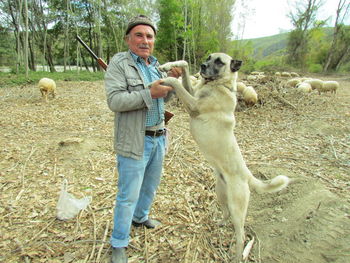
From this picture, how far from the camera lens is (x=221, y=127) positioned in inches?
106

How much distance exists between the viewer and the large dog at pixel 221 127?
8.75 ft

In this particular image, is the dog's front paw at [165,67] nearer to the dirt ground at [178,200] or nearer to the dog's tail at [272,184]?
the dog's tail at [272,184]

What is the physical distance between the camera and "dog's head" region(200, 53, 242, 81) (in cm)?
281

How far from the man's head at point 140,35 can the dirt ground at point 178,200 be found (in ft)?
7.60

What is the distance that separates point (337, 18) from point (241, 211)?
3549 centimetres

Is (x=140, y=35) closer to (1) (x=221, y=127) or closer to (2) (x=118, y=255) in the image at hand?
(1) (x=221, y=127)

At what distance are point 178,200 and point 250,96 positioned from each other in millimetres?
6157

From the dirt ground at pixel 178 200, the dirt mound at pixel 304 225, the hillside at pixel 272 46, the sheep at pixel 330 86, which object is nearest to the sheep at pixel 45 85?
the dirt ground at pixel 178 200

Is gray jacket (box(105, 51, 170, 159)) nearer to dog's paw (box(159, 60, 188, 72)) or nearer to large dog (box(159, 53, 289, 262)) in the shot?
dog's paw (box(159, 60, 188, 72))

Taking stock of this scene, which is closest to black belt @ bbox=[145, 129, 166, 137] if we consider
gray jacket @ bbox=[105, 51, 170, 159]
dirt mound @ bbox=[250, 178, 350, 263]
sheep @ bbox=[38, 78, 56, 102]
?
gray jacket @ bbox=[105, 51, 170, 159]

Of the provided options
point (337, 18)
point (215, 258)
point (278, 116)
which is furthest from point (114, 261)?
point (337, 18)

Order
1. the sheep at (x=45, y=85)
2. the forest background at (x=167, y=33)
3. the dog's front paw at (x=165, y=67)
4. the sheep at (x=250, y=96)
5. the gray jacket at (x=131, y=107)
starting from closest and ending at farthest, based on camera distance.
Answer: the gray jacket at (x=131, y=107) → the dog's front paw at (x=165, y=67) → the sheep at (x=250, y=96) → the sheep at (x=45, y=85) → the forest background at (x=167, y=33)

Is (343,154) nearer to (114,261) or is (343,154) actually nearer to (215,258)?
(215,258)

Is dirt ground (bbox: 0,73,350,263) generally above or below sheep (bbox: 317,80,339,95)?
below
